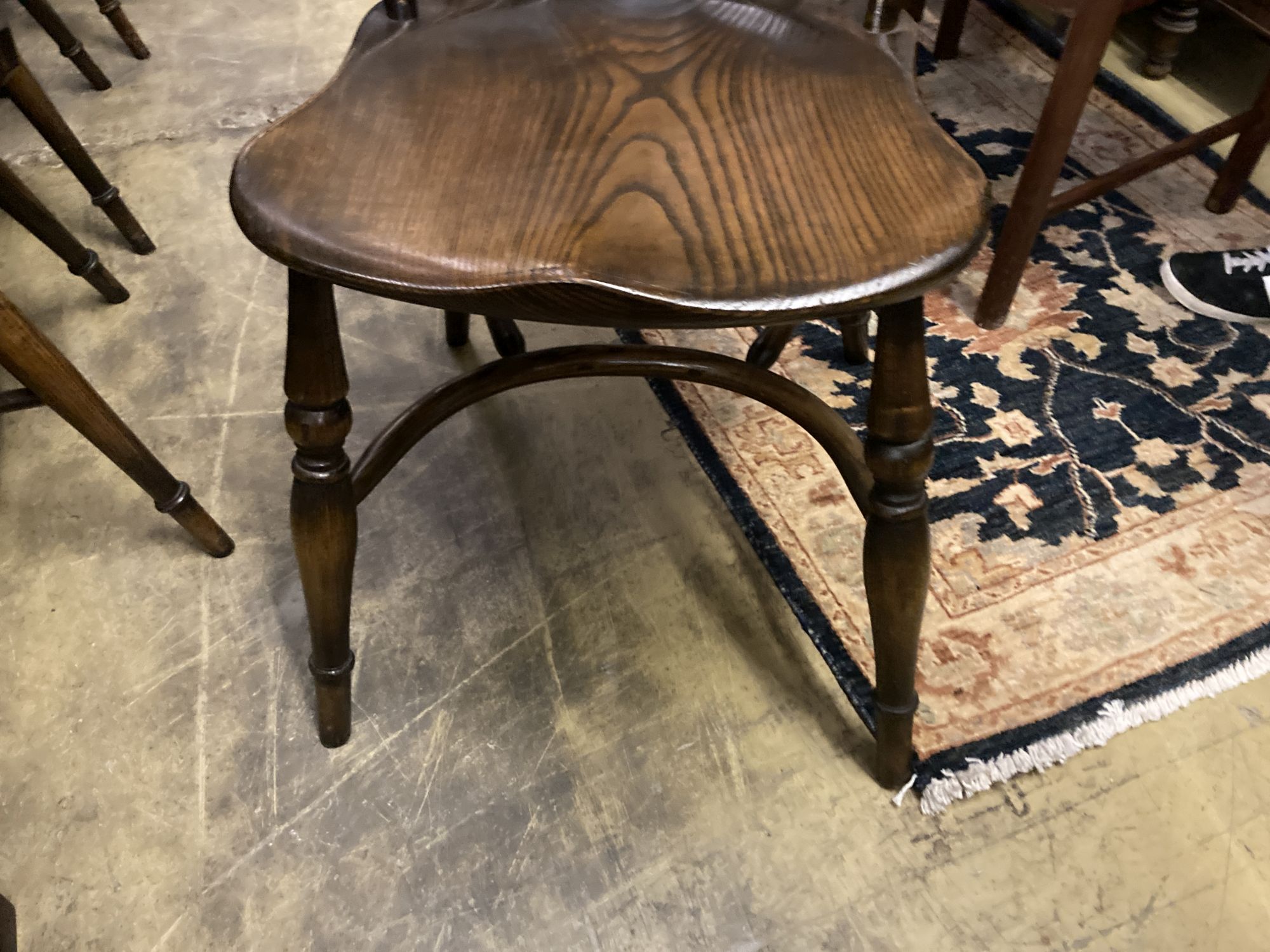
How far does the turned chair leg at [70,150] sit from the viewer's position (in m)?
1.16

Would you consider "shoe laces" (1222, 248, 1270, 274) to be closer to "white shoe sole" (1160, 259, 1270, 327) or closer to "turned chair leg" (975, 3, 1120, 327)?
"white shoe sole" (1160, 259, 1270, 327)

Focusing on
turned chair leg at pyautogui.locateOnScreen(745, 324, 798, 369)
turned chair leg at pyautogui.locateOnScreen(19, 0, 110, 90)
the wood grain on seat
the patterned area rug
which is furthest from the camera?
turned chair leg at pyautogui.locateOnScreen(19, 0, 110, 90)

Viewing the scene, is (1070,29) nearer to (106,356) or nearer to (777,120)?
(777,120)

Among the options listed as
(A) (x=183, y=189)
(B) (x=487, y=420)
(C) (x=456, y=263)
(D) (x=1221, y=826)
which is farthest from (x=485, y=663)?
(A) (x=183, y=189)

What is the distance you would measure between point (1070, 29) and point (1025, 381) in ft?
1.38

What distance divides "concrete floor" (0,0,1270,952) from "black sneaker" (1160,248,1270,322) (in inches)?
24.1

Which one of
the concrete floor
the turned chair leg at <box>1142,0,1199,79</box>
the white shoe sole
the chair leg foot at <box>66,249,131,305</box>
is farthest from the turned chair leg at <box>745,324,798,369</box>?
the turned chair leg at <box>1142,0,1199,79</box>

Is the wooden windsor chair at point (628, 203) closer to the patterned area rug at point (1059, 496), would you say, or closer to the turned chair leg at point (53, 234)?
the patterned area rug at point (1059, 496)

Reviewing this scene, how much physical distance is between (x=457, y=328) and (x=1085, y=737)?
874mm

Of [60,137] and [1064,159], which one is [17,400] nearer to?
[60,137]

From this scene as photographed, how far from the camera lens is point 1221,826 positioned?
789 mm

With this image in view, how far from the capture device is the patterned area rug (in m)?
0.87

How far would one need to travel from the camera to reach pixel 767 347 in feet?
3.46

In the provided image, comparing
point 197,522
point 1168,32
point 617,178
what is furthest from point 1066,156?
point 197,522
